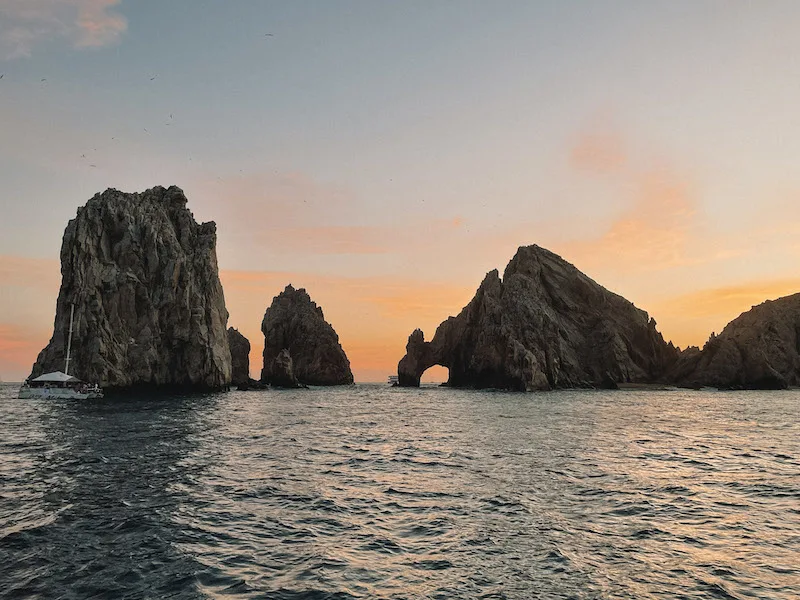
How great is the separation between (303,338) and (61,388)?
89.4 metres

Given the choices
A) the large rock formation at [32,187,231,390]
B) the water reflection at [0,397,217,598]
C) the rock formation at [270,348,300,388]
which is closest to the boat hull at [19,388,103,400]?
the large rock formation at [32,187,231,390]

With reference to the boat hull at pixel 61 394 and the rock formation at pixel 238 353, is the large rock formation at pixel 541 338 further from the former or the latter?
the boat hull at pixel 61 394

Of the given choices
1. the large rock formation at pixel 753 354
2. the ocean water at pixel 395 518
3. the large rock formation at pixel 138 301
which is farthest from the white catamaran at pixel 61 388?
the large rock formation at pixel 753 354

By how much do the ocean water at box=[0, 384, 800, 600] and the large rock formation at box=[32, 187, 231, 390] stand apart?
5893cm

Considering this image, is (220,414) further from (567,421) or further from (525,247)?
(525,247)

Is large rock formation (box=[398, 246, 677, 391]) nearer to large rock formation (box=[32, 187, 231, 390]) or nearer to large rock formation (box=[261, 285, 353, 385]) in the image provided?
large rock formation (box=[261, 285, 353, 385])

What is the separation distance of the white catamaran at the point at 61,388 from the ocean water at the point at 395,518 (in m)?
44.0

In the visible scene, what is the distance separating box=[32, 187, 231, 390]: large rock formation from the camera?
87.1 meters

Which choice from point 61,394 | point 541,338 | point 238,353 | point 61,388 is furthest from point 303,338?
point 61,394

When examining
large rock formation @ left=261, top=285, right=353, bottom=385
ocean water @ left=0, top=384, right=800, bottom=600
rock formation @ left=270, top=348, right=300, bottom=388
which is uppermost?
large rock formation @ left=261, top=285, right=353, bottom=385

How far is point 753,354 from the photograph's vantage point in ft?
415

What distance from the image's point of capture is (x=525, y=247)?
516ft

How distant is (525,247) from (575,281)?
719 inches

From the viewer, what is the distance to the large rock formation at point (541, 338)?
5074 inches
